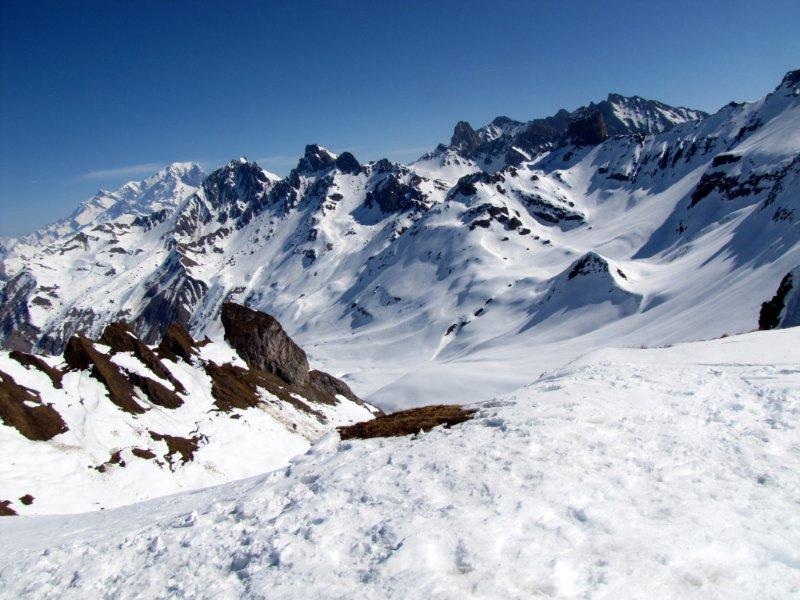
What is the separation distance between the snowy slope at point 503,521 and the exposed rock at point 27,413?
25.6m

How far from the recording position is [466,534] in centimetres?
796

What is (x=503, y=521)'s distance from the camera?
26.8 ft

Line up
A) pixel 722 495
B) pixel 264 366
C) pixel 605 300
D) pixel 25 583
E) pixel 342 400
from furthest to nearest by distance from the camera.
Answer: pixel 605 300 → pixel 342 400 → pixel 264 366 → pixel 25 583 → pixel 722 495

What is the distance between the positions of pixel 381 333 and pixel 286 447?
14049 cm

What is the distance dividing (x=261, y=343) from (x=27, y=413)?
128ft

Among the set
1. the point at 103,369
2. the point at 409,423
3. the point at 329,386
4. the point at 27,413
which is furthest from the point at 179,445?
the point at 329,386

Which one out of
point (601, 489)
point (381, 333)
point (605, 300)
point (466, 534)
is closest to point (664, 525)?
point (601, 489)

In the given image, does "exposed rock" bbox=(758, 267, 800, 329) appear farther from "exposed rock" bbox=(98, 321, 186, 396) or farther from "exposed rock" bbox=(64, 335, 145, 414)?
"exposed rock" bbox=(98, 321, 186, 396)

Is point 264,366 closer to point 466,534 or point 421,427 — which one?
point 421,427

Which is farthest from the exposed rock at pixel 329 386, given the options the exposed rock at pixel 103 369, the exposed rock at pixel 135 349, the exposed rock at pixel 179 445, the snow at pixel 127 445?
the exposed rock at pixel 179 445

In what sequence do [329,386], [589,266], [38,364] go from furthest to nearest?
[589,266] < [329,386] < [38,364]

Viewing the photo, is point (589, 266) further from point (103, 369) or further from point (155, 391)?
point (103, 369)

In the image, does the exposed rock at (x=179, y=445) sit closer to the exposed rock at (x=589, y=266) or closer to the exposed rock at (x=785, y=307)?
the exposed rock at (x=785, y=307)

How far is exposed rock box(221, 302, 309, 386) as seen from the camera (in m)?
72.5
